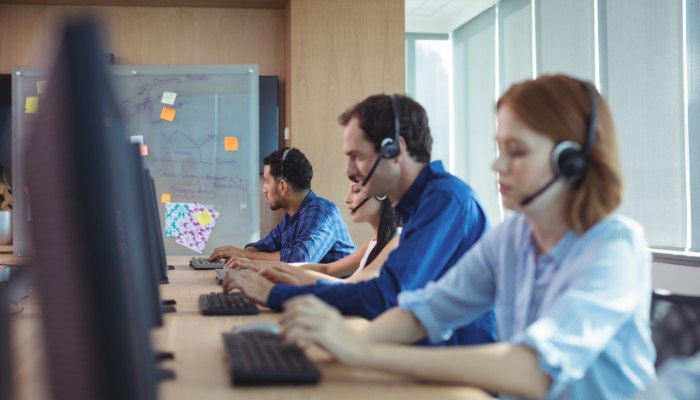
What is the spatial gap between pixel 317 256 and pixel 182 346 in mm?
1625

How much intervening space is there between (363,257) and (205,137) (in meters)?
2.06

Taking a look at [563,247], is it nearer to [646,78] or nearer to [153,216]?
[153,216]

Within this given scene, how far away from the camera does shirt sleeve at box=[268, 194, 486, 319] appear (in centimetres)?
123

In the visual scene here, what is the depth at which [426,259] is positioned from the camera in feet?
4.13

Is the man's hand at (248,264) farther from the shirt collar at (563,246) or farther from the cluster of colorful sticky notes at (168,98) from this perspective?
the cluster of colorful sticky notes at (168,98)

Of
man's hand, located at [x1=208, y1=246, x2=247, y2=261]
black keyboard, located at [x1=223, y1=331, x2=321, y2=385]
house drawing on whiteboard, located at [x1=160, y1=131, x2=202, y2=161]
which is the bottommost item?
black keyboard, located at [x1=223, y1=331, x2=321, y2=385]

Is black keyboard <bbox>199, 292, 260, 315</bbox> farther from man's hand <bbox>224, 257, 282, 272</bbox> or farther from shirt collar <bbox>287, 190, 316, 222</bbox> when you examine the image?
shirt collar <bbox>287, 190, 316, 222</bbox>

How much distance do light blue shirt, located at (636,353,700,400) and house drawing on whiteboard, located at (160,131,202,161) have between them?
11.8 ft

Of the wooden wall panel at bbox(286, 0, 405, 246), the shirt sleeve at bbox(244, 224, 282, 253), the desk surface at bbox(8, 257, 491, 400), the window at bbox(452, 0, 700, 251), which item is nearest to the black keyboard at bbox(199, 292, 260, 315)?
the desk surface at bbox(8, 257, 491, 400)

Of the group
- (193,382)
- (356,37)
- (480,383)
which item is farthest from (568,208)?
(356,37)

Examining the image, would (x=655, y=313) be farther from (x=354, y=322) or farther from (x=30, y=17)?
(x=30, y=17)

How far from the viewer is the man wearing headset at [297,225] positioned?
2.61 metres

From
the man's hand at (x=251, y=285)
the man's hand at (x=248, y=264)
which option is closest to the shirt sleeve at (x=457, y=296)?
the man's hand at (x=251, y=285)

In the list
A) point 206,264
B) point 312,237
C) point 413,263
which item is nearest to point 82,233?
point 413,263
